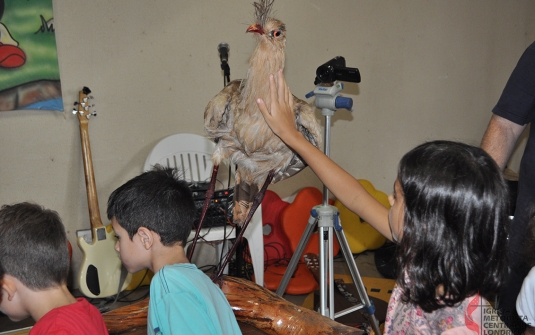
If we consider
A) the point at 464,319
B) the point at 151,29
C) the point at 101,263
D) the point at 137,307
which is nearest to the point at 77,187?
the point at 101,263

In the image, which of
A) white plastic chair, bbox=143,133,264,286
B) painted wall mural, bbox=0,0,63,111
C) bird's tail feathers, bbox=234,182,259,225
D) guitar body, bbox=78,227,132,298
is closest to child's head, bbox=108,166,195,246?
bird's tail feathers, bbox=234,182,259,225

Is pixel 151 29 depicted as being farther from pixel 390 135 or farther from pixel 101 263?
pixel 390 135

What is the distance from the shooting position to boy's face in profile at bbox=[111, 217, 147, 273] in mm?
1358

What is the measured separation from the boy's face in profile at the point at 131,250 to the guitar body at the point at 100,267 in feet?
5.33

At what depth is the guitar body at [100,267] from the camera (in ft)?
9.30

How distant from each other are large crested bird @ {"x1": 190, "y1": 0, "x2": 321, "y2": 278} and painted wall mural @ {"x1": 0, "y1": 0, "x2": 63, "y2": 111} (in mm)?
1568

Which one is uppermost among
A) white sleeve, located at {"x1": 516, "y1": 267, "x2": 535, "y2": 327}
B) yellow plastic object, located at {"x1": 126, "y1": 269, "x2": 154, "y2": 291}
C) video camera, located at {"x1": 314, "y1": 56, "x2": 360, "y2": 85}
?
video camera, located at {"x1": 314, "y1": 56, "x2": 360, "y2": 85}

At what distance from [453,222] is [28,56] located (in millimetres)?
2628

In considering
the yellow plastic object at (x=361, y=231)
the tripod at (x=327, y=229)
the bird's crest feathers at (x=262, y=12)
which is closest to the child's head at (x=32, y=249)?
the bird's crest feathers at (x=262, y=12)

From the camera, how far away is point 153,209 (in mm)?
1376

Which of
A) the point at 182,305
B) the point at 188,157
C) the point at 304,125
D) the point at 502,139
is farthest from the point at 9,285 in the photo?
the point at 188,157

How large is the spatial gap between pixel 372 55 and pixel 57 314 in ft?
9.97

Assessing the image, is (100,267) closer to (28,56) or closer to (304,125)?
(28,56)

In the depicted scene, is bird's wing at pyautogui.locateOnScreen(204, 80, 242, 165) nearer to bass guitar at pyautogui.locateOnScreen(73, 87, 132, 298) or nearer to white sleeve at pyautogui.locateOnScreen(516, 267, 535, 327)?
white sleeve at pyautogui.locateOnScreen(516, 267, 535, 327)
